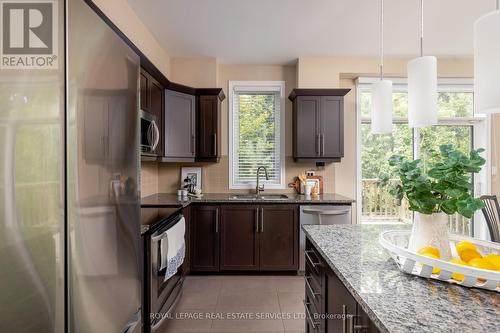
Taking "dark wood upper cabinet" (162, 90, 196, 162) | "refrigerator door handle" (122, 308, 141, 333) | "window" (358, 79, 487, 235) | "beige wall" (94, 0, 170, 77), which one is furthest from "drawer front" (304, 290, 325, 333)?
"beige wall" (94, 0, 170, 77)

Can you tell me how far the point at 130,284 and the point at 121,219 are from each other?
0.34 m

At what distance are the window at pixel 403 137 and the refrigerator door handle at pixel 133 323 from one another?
3431mm

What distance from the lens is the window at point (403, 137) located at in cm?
399

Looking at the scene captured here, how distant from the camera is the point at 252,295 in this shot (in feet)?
9.42

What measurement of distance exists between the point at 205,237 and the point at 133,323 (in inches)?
80.3

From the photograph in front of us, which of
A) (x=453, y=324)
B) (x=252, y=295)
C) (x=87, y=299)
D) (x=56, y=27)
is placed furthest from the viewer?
(x=252, y=295)

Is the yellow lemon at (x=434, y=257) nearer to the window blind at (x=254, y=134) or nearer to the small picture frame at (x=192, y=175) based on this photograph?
the window blind at (x=254, y=134)

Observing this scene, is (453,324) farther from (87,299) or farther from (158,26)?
(158,26)

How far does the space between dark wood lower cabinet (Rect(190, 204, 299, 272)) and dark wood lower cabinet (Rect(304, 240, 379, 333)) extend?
1.41m

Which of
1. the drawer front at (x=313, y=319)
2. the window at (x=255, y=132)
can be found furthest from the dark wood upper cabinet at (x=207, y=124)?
the drawer front at (x=313, y=319)

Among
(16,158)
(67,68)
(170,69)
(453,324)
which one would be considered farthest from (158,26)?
(453,324)

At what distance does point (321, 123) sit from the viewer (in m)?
3.65

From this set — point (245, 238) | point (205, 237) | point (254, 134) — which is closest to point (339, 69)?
point (254, 134)

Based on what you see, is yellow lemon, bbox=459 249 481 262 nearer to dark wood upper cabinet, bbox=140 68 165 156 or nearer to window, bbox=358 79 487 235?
dark wood upper cabinet, bbox=140 68 165 156
